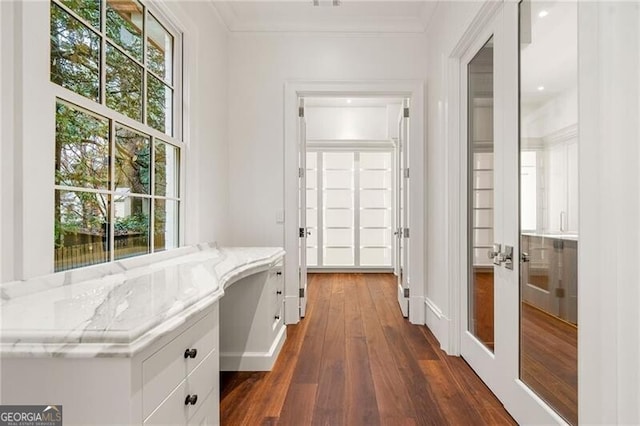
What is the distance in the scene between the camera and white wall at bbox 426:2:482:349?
98.4 inches

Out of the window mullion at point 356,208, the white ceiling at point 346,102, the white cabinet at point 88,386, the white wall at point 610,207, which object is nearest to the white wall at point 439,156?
the white wall at point 610,207

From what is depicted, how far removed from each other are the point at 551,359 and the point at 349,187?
4.62 meters

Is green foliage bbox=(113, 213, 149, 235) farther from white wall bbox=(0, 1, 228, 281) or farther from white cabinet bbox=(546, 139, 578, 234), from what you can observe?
white cabinet bbox=(546, 139, 578, 234)

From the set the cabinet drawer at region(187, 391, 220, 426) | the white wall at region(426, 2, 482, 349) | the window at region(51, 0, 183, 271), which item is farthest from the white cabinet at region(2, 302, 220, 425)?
the white wall at region(426, 2, 482, 349)

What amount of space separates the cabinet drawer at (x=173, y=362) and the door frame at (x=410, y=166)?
1.86 meters

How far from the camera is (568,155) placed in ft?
4.56

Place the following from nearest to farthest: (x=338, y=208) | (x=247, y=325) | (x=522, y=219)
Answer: (x=522, y=219), (x=247, y=325), (x=338, y=208)

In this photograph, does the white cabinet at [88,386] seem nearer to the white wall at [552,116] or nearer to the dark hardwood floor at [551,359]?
the dark hardwood floor at [551,359]

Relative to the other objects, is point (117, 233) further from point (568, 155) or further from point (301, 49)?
point (301, 49)

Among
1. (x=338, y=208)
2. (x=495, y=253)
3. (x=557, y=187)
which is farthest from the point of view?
(x=338, y=208)

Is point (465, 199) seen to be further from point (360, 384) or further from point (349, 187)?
point (349, 187)

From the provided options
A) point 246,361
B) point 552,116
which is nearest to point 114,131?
point 246,361

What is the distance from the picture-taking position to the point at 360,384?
80.9 inches

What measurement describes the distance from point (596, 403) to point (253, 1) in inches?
136
